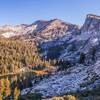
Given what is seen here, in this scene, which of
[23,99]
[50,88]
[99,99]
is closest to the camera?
[99,99]

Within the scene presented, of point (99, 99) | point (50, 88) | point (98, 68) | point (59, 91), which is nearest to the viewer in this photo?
point (99, 99)

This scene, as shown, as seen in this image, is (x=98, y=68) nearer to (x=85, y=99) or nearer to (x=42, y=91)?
(x=42, y=91)

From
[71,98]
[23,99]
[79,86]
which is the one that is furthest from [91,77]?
[71,98]

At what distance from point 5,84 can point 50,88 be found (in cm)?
2911

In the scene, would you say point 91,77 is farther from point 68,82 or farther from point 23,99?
point 23,99

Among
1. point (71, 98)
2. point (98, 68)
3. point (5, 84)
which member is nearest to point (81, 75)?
point (98, 68)

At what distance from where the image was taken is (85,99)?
363ft

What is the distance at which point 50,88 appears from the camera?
174000 mm

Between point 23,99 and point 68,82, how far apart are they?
4230cm

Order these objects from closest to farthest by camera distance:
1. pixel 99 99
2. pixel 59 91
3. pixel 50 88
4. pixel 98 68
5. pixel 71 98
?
pixel 71 98 → pixel 99 99 → pixel 59 91 → pixel 50 88 → pixel 98 68

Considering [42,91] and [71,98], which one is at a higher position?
[71,98]

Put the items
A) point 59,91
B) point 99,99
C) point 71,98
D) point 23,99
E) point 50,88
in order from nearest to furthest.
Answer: point 71,98
point 99,99
point 23,99
point 59,91
point 50,88

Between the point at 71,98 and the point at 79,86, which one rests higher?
the point at 71,98

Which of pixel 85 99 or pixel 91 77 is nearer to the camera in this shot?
pixel 85 99
